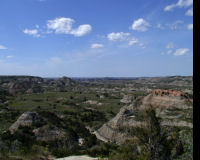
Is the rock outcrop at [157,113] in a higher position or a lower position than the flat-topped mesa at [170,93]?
lower

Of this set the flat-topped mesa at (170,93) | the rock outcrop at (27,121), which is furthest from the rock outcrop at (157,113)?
the rock outcrop at (27,121)

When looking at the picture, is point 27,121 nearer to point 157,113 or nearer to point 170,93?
point 157,113

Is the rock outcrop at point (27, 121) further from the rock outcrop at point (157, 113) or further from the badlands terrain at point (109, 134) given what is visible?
the rock outcrop at point (157, 113)

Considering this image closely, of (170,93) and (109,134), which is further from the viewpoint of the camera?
(170,93)

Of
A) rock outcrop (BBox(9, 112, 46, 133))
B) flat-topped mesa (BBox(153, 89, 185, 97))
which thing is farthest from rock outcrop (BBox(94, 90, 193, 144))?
rock outcrop (BBox(9, 112, 46, 133))

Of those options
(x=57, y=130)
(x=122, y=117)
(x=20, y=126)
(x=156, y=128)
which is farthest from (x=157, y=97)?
(x=156, y=128)

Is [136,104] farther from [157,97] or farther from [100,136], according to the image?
[100,136]

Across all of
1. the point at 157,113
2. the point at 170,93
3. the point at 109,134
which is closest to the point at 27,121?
the point at 109,134

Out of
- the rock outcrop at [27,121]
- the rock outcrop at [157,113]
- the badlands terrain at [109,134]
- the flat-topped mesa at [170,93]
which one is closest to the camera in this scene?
the badlands terrain at [109,134]

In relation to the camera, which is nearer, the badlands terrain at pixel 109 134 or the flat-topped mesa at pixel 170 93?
the badlands terrain at pixel 109 134

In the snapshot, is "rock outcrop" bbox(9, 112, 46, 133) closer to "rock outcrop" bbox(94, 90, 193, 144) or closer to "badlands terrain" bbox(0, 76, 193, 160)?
"badlands terrain" bbox(0, 76, 193, 160)

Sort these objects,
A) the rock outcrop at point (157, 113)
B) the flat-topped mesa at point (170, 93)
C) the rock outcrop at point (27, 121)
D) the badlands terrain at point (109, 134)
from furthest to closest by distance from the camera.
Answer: the flat-topped mesa at point (170, 93)
the rock outcrop at point (157, 113)
the rock outcrop at point (27, 121)
the badlands terrain at point (109, 134)

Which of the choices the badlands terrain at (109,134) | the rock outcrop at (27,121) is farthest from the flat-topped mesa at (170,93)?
the rock outcrop at (27,121)
